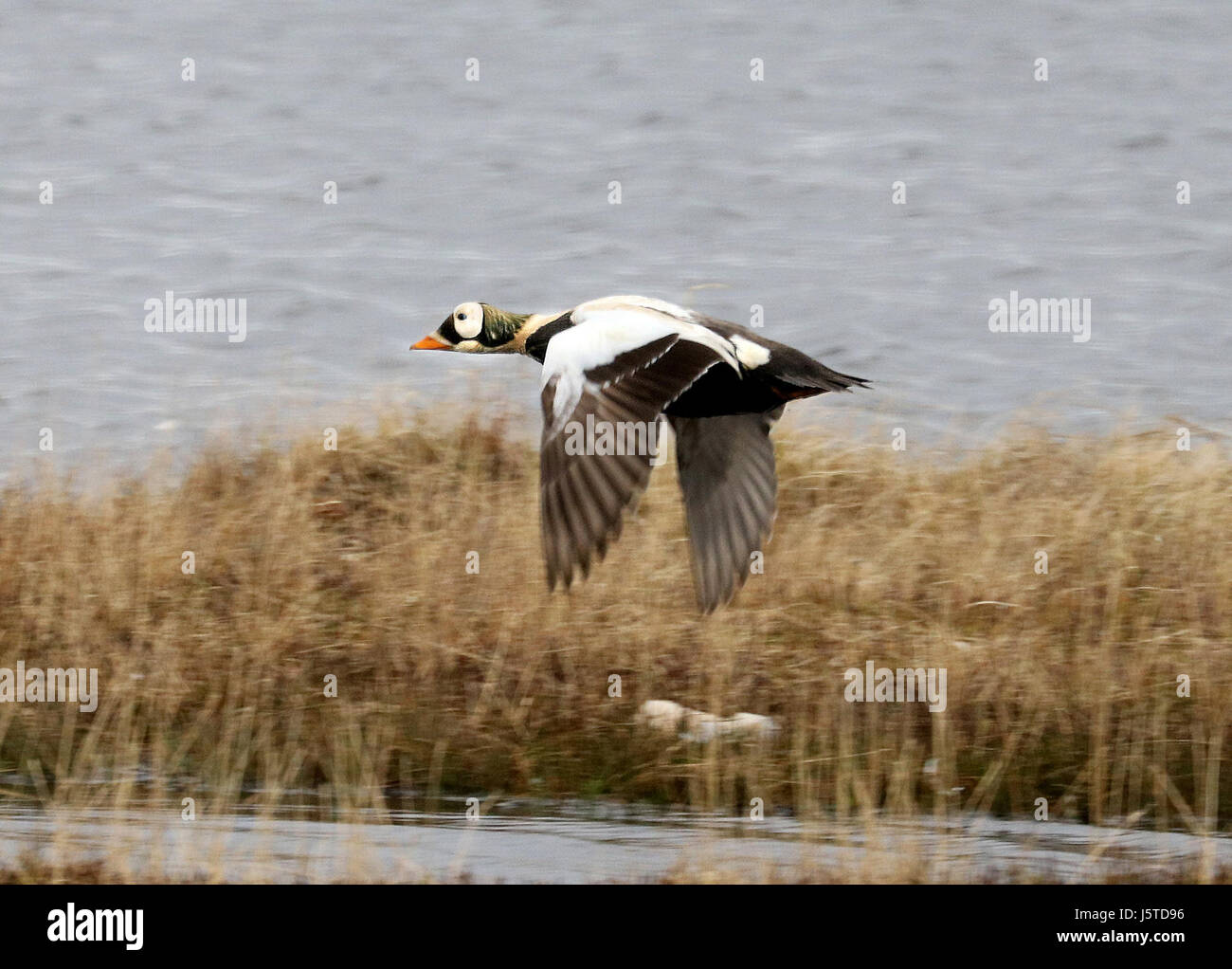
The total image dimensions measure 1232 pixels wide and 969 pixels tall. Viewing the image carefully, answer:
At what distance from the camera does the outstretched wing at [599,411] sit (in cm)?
570

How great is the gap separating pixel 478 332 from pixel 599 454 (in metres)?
2.22

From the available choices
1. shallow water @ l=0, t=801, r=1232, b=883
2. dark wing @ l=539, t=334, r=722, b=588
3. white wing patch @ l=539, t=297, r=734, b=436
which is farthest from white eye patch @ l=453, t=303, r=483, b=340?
shallow water @ l=0, t=801, r=1232, b=883

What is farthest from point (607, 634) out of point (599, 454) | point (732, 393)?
point (599, 454)

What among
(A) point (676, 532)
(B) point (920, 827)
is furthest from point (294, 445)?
(B) point (920, 827)

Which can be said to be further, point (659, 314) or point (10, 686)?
point (10, 686)

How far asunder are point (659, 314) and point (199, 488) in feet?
11.2

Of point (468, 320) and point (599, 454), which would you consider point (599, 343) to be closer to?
point (599, 454)

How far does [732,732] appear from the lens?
6.98 metres

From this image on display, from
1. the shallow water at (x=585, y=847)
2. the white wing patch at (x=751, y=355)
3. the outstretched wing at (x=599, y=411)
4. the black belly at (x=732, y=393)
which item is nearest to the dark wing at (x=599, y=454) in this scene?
the outstretched wing at (x=599, y=411)

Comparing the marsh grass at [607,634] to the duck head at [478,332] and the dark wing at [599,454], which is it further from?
the dark wing at [599,454]

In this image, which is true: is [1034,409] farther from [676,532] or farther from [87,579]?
[87,579]

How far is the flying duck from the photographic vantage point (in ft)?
18.9

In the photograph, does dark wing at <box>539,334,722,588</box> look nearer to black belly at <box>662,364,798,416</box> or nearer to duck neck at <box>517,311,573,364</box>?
black belly at <box>662,364,798,416</box>

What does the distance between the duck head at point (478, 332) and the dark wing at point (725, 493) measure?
821 mm
